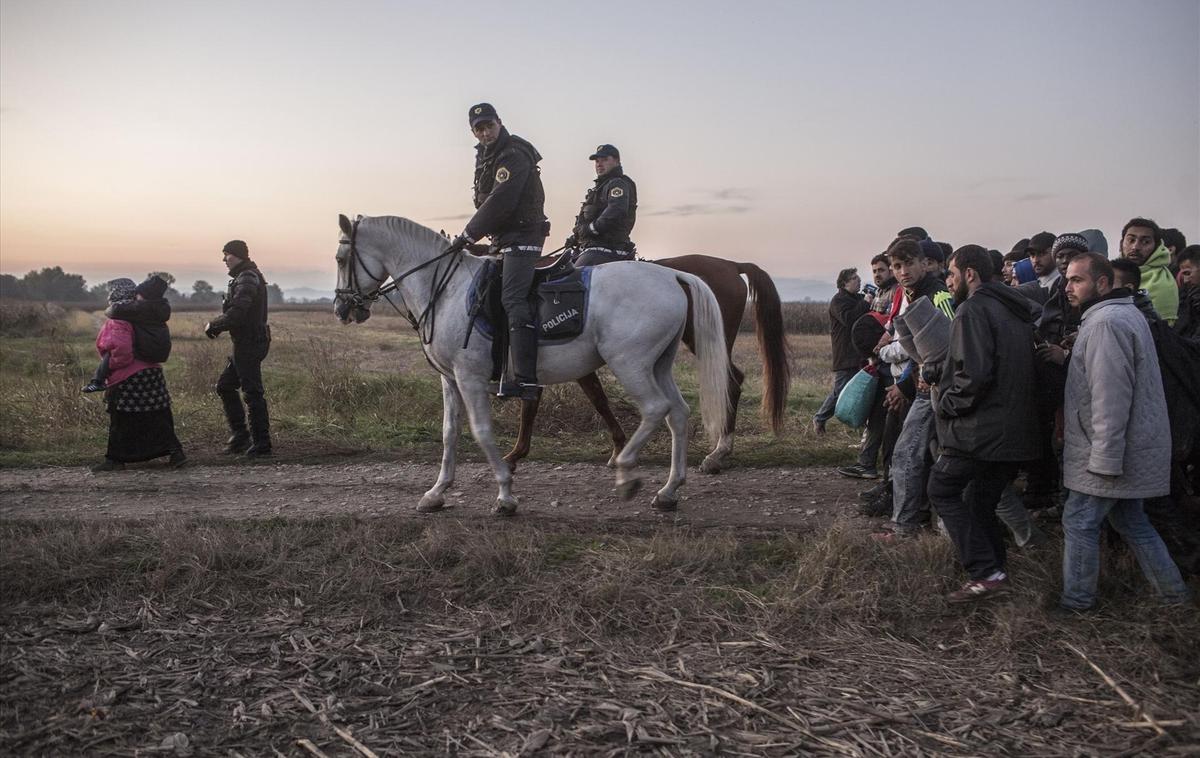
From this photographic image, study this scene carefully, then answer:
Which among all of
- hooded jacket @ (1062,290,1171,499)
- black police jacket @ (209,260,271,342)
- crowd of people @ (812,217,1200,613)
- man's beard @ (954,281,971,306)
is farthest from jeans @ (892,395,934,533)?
black police jacket @ (209,260,271,342)

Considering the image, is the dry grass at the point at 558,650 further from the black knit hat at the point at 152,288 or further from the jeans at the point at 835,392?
the jeans at the point at 835,392

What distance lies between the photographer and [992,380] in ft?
14.0

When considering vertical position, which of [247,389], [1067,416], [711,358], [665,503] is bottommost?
[665,503]

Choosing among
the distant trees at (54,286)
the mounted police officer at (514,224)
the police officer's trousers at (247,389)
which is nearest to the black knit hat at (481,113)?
the mounted police officer at (514,224)

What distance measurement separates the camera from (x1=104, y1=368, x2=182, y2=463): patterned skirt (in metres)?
8.23

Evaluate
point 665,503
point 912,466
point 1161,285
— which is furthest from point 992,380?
point 665,503

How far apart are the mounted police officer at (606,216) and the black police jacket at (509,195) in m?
1.39

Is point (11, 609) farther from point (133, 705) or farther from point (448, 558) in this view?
point (448, 558)

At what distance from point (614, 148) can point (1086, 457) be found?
5.39 m

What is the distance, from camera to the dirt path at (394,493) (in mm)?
6590

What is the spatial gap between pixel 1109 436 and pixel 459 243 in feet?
15.1

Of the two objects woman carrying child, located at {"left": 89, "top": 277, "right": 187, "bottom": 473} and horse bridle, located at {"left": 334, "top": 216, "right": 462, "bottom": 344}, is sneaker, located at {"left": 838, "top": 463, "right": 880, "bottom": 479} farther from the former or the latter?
woman carrying child, located at {"left": 89, "top": 277, "right": 187, "bottom": 473}

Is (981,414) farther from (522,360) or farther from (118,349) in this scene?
(118,349)

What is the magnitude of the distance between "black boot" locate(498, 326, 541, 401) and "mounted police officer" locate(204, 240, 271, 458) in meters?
3.67
